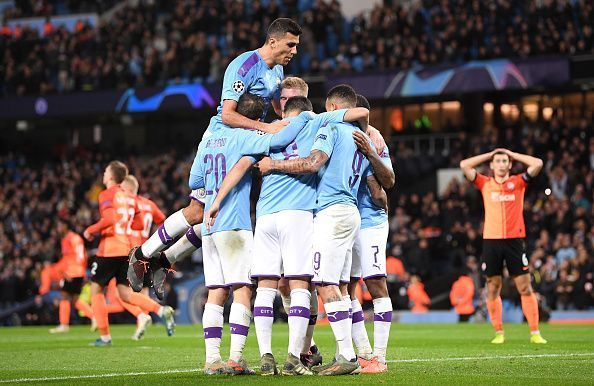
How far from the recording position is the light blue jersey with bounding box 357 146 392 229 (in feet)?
32.8

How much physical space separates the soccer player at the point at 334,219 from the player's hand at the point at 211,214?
20.5 inches

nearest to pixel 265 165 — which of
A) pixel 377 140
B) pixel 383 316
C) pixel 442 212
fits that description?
pixel 377 140

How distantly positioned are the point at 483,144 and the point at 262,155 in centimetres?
2253

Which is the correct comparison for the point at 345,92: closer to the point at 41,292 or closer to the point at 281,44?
the point at 281,44

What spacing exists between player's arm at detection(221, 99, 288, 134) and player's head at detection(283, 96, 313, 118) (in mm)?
211

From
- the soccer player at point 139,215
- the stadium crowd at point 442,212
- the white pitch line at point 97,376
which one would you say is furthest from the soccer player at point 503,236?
the stadium crowd at point 442,212

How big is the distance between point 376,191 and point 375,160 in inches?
18.9

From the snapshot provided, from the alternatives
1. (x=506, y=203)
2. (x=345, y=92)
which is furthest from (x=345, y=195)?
(x=506, y=203)

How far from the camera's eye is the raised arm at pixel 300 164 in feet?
29.8

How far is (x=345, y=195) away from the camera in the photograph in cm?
938

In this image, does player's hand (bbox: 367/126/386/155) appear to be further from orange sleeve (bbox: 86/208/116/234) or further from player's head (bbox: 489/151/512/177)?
orange sleeve (bbox: 86/208/116/234)

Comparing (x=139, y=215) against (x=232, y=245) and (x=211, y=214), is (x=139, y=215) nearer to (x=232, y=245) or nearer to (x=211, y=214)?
(x=232, y=245)

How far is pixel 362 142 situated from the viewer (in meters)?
9.45

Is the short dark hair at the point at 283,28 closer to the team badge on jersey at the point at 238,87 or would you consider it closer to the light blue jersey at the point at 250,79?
the light blue jersey at the point at 250,79
